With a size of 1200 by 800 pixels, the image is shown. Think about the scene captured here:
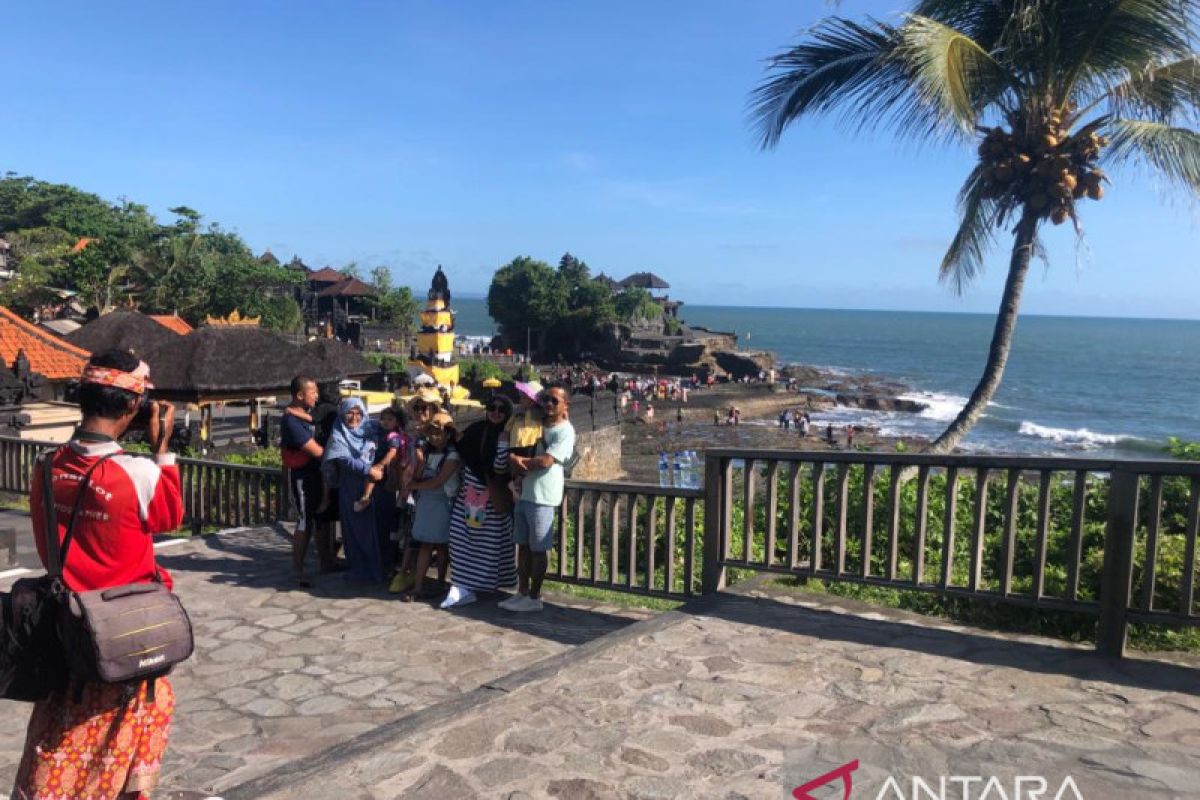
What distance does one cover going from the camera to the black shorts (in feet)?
22.6

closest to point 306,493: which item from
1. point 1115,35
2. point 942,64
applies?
point 942,64

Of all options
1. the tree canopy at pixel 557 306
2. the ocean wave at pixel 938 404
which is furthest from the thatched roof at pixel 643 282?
the ocean wave at pixel 938 404

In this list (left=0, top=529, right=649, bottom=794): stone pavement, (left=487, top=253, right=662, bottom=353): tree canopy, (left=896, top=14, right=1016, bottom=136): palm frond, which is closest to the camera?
(left=0, top=529, right=649, bottom=794): stone pavement

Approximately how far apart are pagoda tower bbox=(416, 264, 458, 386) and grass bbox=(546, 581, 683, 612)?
672 inches

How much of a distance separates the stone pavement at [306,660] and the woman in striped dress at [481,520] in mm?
178

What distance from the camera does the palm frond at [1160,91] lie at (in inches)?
377

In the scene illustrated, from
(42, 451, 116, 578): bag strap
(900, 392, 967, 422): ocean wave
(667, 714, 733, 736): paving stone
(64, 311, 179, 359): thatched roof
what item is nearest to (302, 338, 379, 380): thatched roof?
(64, 311, 179, 359): thatched roof

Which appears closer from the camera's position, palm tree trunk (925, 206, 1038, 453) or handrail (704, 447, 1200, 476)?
handrail (704, 447, 1200, 476)

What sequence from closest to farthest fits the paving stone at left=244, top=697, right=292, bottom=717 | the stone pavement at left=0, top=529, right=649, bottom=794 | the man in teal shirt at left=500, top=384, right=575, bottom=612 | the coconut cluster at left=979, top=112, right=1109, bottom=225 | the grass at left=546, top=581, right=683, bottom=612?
1. the stone pavement at left=0, top=529, right=649, bottom=794
2. the paving stone at left=244, top=697, right=292, bottom=717
3. the man in teal shirt at left=500, top=384, right=575, bottom=612
4. the grass at left=546, top=581, right=683, bottom=612
5. the coconut cluster at left=979, top=112, right=1109, bottom=225

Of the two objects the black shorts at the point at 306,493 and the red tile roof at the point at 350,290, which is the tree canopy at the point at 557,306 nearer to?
the red tile roof at the point at 350,290

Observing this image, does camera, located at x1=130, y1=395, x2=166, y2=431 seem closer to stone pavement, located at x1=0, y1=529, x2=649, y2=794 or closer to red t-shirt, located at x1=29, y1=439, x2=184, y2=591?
red t-shirt, located at x1=29, y1=439, x2=184, y2=591

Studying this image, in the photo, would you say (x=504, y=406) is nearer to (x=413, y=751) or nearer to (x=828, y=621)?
(x=828, y=621)

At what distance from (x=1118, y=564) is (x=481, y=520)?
3932mm

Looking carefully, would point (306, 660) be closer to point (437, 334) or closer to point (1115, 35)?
point (1115, 35)
